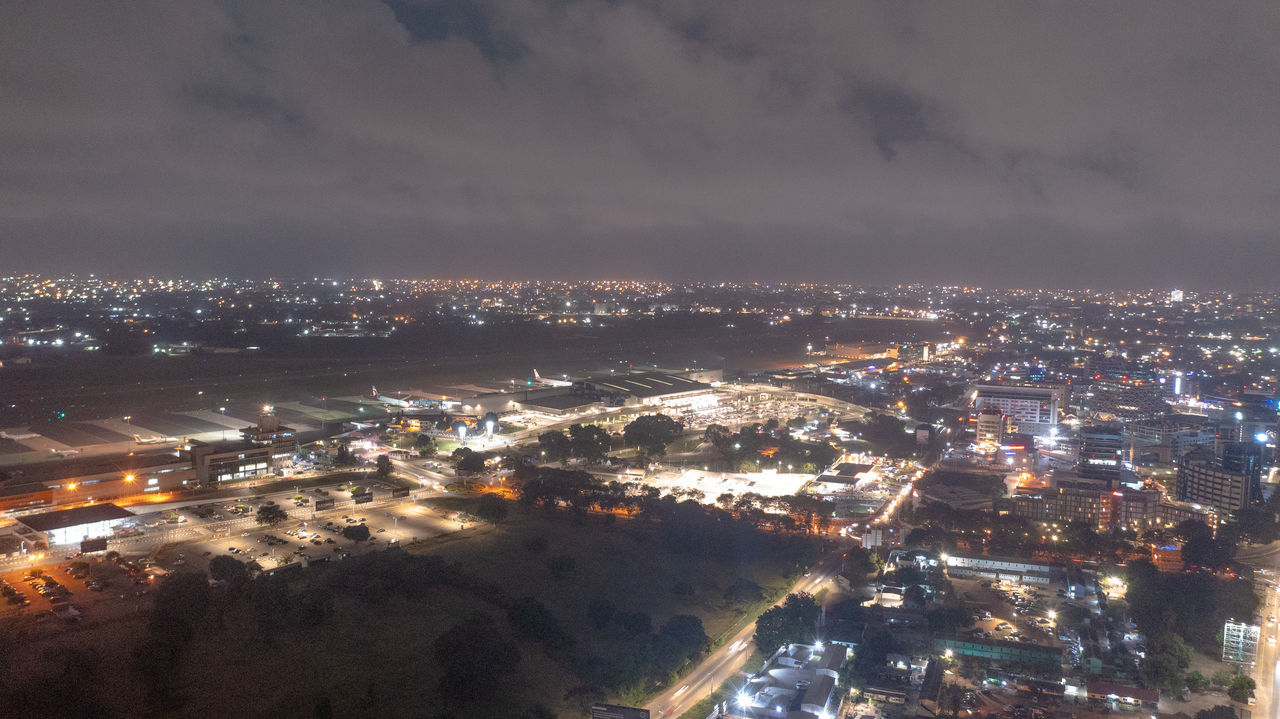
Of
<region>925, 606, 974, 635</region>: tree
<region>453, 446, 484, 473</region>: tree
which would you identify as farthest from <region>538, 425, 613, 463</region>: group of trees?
<region>925, 606, 974, 635</region>: tree

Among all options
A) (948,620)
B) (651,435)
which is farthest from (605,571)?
(651,435)

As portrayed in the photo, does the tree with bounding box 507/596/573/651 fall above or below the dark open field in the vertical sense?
below

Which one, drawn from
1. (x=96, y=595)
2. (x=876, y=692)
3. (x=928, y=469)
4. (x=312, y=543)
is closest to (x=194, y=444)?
(x=312, y=543)


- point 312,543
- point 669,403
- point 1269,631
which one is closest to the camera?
point 1269,631

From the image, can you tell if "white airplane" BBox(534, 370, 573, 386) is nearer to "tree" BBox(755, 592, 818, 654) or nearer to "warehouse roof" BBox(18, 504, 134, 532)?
"warehouse roof" BBox(18, 504, 134, 532)

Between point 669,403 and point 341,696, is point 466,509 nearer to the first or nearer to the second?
point 341,696

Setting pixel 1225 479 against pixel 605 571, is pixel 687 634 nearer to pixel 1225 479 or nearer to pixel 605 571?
pixel 605 571

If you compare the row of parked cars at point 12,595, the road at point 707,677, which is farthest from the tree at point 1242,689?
the row of parked cars at point 12,595
